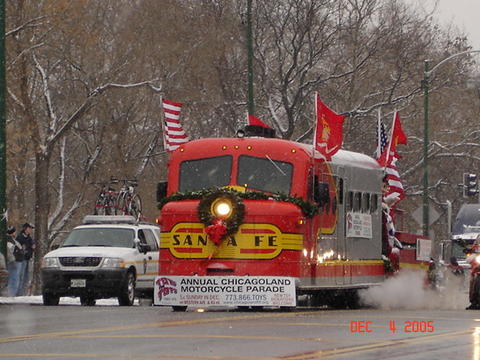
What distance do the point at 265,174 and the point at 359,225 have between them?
Answer: 3.39 m

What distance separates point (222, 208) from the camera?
78.6ft

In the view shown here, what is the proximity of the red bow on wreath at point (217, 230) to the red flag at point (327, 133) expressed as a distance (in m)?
2.79

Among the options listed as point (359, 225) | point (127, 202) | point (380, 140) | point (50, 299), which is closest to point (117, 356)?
point (359, 225)

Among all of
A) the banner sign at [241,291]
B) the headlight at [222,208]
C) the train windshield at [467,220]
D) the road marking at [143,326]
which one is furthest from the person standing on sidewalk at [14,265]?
the train windshield at [467,220]

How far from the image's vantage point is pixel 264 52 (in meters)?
48.1

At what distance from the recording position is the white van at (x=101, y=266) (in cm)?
2909

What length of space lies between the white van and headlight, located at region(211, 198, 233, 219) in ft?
18.7

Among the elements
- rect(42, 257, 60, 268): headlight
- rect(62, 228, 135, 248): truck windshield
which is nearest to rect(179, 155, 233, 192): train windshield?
rect(42, 257, 60, 268): headlight

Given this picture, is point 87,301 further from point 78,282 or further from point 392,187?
point 392,187

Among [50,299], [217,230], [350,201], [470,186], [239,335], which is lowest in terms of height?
[239,335]

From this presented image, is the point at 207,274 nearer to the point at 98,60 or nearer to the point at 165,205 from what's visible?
the point at 165,205

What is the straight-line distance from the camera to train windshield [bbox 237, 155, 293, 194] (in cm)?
2481

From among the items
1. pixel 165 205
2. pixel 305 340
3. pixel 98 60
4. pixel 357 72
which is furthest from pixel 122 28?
pixel 305 340

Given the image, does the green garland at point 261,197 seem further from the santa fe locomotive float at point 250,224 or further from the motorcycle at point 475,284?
the motorcycle at point 475,284
